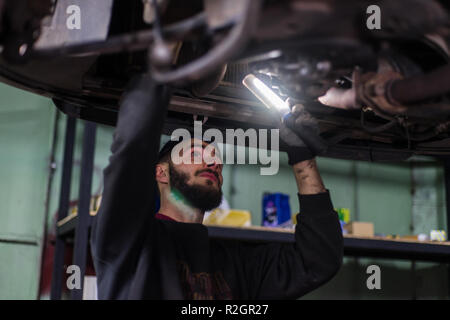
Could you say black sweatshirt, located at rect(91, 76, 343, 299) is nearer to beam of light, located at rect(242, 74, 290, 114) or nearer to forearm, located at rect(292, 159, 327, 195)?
forearm, located at rect(292, 159, 327, 195)

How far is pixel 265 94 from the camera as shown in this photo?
107 cm

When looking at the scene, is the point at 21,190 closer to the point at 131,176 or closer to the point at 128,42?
the point at 131,176

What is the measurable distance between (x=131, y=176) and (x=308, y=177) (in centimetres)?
47

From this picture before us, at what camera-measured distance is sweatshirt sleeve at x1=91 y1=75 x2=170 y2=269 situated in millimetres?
912

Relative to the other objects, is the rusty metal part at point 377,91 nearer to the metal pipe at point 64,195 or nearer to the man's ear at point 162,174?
the man's ear at point 162,174

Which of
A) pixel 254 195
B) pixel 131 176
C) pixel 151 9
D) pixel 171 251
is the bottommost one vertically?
pixel 171 251

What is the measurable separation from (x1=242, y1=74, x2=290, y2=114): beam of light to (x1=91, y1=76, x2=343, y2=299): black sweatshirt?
25cm

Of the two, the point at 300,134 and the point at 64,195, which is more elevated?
the point at 64,195

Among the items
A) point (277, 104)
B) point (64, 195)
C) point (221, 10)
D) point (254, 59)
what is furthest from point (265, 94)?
point (64, 195)

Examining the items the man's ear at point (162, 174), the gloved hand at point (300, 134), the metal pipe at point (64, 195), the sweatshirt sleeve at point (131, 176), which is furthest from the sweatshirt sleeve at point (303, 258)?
the metal pipe at point (64, 195)

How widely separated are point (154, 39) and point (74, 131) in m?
2.16

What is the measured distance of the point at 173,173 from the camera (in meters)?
1.42

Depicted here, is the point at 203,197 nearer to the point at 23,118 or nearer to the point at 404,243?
the point at 404,243
